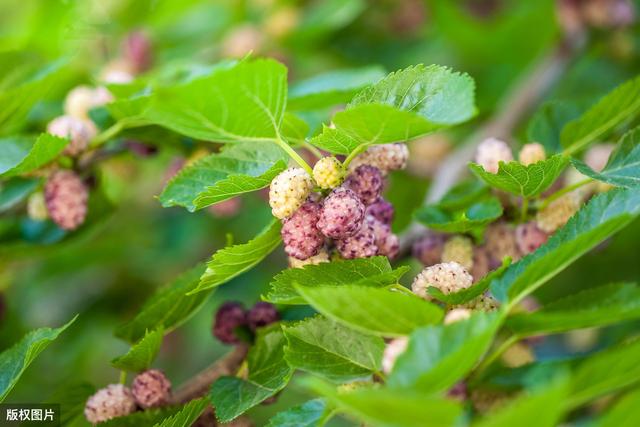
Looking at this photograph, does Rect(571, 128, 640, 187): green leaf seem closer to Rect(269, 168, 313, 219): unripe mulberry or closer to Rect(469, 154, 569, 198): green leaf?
Rect(469, 154, 569, 198): green leaf

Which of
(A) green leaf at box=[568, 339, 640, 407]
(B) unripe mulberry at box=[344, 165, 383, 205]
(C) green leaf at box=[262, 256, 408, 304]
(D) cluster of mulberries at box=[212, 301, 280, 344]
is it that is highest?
(B) unripe mulberry at box=[344, 165, 383, 205]

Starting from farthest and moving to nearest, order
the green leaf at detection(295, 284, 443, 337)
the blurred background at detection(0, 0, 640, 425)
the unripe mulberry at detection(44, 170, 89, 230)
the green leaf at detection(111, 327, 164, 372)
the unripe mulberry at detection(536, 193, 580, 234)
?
the blurred background at detection(0, 0, 640, 425) < the unripe mulberry at detection(44, 170, 89, 230) < the unripe mulberry at detection(536, 193, 580, 234) < the green leaf at detection(111, 327, 164, 372) < the green leaf at detection(295, 284, 443, 337)

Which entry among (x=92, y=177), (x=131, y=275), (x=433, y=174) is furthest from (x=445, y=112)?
(x=131, y=275)

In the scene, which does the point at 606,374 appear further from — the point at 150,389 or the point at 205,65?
the point at 205,65

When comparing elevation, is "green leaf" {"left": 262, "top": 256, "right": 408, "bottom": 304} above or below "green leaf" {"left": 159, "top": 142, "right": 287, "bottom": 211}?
below

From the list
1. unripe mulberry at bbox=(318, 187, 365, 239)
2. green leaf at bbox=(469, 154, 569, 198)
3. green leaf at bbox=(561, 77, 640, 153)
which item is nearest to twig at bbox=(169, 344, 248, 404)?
Result: unripe mulberry at bbox=(318, 187, 365, 239)

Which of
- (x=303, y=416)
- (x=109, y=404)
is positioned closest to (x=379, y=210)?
(x=303, y=416)

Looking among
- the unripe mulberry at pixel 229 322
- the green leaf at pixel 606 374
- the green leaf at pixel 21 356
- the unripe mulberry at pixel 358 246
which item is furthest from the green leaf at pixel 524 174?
the green leaf at pixel 21 356
